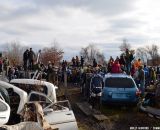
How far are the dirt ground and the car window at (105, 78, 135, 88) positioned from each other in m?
1.06

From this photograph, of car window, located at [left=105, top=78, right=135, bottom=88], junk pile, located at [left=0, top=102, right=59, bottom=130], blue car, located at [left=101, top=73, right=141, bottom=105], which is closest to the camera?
junk pile, located at [left=0, top=102, right=59, bottom=130]

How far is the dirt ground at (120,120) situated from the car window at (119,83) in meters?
1.06

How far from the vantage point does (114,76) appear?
20.4 metres

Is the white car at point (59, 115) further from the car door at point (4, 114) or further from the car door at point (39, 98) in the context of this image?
the car door at point (4, 114)

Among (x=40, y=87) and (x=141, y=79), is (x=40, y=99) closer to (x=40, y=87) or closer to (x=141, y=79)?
(x=40, y=87)

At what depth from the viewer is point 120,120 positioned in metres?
17.6

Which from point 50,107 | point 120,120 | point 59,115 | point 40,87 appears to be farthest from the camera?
point 120,120

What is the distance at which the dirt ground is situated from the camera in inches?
641

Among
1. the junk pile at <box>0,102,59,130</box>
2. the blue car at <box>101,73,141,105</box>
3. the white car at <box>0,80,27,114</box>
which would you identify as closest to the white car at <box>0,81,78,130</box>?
the white car at <box>0,80,27,114</box>

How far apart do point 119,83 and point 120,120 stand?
2.93m

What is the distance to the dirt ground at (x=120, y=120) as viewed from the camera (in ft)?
53.4

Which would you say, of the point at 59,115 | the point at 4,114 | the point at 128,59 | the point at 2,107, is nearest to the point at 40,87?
the point at 59,115

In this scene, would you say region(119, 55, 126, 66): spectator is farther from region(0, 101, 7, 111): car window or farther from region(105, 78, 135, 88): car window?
region(0, 101, 7, 111): car window

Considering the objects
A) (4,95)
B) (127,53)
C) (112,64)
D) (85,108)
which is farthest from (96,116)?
(127,53)
